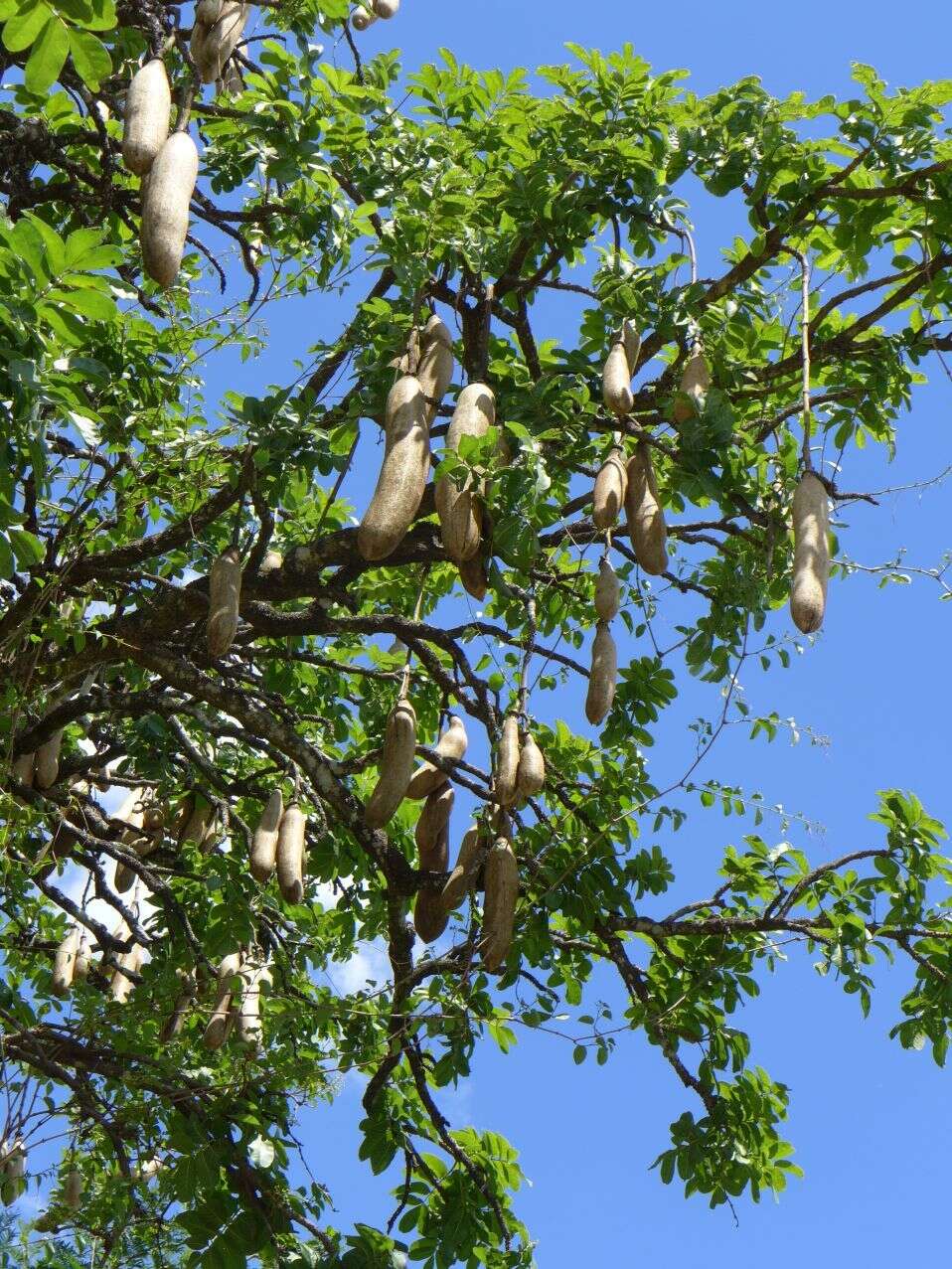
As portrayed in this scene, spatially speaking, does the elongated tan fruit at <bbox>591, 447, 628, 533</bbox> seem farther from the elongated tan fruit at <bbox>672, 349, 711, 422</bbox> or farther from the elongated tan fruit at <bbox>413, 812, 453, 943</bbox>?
the elongated tan fruit at <bbox>413, 812, 453, 943</bbox>

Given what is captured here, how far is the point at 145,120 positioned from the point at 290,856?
1.84m

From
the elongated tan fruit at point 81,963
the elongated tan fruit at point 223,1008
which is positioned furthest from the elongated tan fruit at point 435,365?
the elongated tan fruit at point 81,963

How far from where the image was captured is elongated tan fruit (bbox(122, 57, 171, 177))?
235 cm

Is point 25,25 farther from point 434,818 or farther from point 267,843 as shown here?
point 267,843

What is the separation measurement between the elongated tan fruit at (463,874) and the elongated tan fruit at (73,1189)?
2.05m

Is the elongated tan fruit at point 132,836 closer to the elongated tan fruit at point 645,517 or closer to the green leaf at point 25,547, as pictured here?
the green leaf at point 25,547

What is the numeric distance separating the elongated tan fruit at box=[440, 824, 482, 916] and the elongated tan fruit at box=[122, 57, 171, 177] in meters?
1.49

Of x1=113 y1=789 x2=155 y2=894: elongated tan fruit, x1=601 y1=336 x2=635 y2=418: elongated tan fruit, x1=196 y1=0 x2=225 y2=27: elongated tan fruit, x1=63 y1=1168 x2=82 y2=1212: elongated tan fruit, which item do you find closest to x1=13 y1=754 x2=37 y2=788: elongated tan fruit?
x1=113 y1=789 x2=155 y2=894: elongated tan fruit

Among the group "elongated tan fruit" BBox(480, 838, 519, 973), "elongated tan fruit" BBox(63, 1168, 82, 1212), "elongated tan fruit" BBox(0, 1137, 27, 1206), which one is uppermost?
"elongated tan fruit" BBox(480, 838, 519, 973)

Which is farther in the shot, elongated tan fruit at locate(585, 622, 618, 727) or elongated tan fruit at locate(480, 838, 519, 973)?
elongated tan fruit at locate(480, 838, 519, 973)

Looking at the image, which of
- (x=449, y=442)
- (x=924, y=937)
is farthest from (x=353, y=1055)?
(x=449, y=442)

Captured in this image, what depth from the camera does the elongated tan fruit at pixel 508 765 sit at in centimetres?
282

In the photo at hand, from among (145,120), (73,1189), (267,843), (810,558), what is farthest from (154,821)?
(810,558)

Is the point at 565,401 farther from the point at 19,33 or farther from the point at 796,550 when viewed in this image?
the point at 19,33
